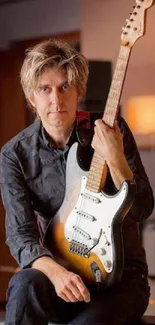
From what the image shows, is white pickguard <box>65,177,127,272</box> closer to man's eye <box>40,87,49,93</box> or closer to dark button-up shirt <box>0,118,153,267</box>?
dark button-up shirt <box>0,118,153,267</box>

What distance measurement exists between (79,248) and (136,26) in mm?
501

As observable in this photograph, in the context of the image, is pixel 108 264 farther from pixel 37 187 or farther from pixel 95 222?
pixel 37 187

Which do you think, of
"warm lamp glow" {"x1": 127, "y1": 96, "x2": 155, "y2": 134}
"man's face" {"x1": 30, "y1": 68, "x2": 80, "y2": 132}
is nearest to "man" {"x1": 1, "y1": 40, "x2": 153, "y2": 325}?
"man's face" {"x1": 30, "y1": 68, "x2": 80, "y2": 132}

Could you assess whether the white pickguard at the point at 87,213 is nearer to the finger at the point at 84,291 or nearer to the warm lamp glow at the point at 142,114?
the finger at the point at 84,291

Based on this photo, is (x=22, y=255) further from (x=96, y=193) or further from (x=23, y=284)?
(x=96, y=193)

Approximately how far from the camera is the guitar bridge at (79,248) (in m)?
1.35

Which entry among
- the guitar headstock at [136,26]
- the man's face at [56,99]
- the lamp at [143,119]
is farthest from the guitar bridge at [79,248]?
the lamp at [143,119]

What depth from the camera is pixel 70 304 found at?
1342mm

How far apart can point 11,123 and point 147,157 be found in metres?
0.85

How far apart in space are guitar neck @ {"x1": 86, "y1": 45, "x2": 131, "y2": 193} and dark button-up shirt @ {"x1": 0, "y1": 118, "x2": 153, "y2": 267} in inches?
1.5


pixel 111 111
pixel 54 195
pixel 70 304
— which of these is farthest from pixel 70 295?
pixel 111 111

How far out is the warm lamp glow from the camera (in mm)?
3420

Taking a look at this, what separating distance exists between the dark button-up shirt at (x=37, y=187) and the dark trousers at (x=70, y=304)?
8 centimetres

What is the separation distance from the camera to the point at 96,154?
4.44 feet
